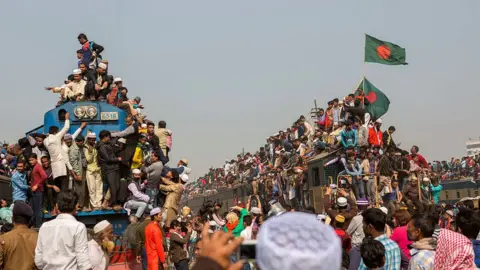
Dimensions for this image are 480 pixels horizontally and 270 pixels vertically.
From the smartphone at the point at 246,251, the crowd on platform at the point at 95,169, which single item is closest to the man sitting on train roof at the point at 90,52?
the crowd on platform at the point at 95,169

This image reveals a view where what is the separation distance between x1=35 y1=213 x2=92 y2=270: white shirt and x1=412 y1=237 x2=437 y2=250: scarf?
289cm

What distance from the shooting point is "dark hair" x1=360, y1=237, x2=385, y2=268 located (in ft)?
18.9

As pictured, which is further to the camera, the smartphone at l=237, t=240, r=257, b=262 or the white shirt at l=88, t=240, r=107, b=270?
the white shirt at l=88, t=240, r=107, b=270

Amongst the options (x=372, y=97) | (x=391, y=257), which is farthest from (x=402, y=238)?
(x=372, y=97)

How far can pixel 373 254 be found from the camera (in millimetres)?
5762

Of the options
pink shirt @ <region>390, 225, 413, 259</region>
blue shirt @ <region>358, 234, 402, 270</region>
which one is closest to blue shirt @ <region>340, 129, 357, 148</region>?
pink shirt @ <region>390, 225, 413, 259</region>

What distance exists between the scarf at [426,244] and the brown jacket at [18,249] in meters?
3.42

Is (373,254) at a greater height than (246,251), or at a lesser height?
lesser

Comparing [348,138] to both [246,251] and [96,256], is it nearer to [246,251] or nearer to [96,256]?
[96,256]

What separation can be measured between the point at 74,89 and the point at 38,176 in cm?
306

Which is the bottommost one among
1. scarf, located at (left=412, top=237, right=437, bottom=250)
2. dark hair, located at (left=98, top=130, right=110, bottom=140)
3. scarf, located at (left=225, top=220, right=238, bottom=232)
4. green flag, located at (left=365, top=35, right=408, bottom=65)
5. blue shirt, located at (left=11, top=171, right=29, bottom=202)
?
scarf, located at (left=412, top=237, right=437, bottom=250)

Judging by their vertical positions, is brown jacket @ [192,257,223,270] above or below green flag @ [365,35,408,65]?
below

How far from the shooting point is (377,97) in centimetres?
2675

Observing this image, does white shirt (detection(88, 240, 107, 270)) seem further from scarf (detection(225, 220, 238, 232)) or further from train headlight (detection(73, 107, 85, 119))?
train headlight (detection(73, 107, 85, 119))
